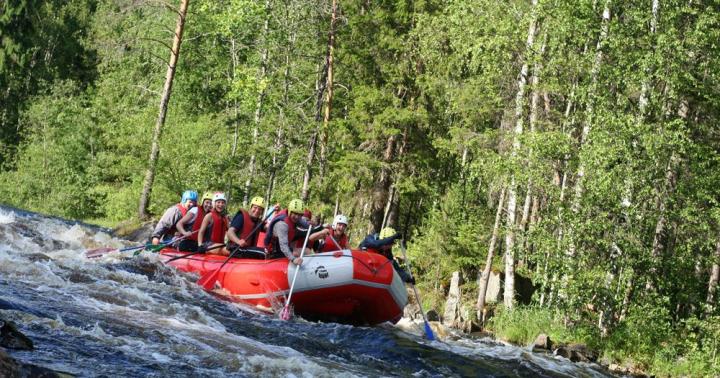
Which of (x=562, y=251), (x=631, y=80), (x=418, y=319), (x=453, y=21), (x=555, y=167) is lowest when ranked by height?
(x=418, y=319)

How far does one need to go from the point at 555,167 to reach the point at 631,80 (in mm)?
2526

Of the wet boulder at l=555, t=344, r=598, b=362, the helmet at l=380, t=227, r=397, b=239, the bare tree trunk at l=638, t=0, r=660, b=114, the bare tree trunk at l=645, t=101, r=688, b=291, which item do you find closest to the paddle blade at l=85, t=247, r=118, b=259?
the helmet at l=380, t=227, r=397, b=239

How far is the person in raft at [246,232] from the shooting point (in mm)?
15650

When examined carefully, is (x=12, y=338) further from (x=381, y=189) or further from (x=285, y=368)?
(x=381, y=189)

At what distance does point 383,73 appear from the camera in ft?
89.9

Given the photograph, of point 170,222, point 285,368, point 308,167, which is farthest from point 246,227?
point 308,167

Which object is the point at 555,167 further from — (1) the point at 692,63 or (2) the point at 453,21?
(2) the point at 453,21

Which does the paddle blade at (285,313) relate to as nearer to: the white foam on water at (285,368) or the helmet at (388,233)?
the helmet at (388,233)

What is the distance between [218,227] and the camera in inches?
674

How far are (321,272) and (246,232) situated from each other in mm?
2686

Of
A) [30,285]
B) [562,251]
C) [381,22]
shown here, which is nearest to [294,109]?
[381,22]

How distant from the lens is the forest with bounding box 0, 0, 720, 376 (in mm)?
16969

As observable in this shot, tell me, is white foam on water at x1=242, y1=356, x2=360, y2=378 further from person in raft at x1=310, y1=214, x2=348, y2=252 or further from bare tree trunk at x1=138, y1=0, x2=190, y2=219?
Result: bare tree trunk at x1=138, y1=0, x2=190, y2=219

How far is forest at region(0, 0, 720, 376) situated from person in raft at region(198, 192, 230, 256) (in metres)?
5.68
